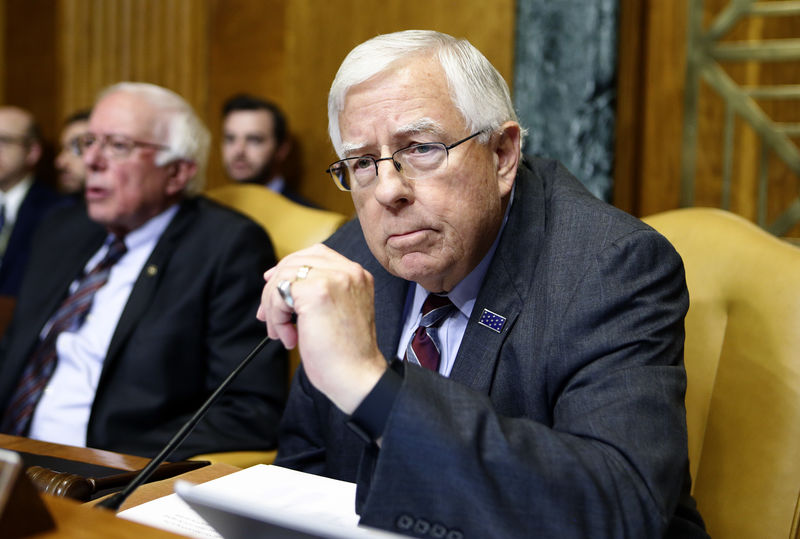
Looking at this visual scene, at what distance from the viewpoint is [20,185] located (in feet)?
15.3

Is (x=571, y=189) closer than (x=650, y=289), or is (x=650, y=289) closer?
(x=650, y=289)

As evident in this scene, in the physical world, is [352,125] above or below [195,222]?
above

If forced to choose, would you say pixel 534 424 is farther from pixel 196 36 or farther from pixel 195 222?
pixel 196 36

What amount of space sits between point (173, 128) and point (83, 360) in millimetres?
835

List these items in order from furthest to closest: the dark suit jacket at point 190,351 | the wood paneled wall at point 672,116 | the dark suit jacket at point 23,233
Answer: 1. the dark suit jacket at point 23,233
2. the wood paneled wall at point 672,116
3. the dark suit jacket at point 190,351

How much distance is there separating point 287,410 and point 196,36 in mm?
3202

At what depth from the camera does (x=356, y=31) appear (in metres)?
3.75

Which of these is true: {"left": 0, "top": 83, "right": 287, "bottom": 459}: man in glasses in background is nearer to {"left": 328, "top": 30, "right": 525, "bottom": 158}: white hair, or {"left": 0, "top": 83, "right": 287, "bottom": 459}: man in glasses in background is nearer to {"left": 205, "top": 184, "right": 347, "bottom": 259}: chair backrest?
{"left": 205, "top": 184, "right": 347, "bottom": 259}: chair backrest

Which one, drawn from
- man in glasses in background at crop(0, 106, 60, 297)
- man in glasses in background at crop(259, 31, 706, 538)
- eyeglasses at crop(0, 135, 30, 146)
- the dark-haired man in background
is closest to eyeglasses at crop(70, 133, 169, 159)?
man in glasses in background at crop(259, 31, 706, 538)

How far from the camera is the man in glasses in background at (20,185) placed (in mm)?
4375

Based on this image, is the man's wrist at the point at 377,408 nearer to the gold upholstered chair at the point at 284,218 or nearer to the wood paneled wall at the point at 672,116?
the gold upholstered chair at the point at 284,218

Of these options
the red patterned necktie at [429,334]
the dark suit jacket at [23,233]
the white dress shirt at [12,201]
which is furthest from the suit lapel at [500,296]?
the white dress shirt at [12,201]

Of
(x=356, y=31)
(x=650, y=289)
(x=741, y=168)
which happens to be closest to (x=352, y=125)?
(x=650, y=289)

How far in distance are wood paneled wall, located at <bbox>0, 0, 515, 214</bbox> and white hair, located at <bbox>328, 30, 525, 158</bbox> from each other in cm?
200
